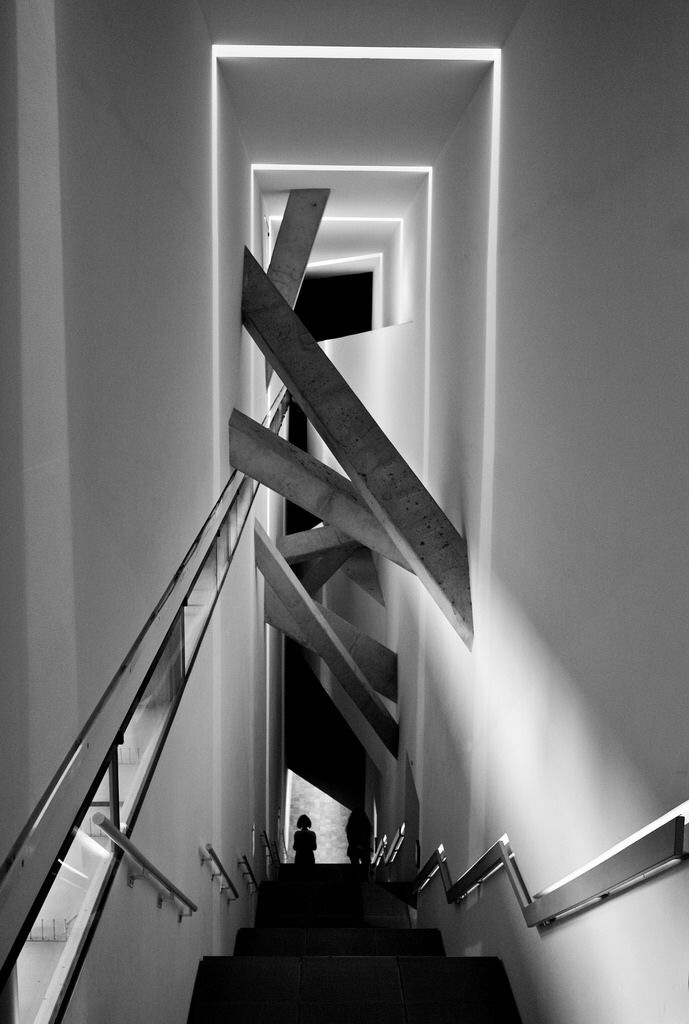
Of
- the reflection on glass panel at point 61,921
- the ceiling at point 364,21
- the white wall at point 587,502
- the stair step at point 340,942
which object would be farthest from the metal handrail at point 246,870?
the ceiling at point 364,21

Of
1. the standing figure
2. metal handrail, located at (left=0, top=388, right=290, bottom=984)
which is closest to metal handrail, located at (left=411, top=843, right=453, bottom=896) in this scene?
metal handrail, located at (left=0, top=388, right=290, bottom=984)

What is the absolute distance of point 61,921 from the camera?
212 centimetres

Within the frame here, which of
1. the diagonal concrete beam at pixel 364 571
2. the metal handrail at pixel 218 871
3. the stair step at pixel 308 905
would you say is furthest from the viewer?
the diagonal concrete beam at pixel 364 571

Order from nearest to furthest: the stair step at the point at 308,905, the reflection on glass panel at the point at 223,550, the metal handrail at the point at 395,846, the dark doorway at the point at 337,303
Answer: the reflection on glass panel at the point at 223,550 < the stair step at the point at 308,905 < the metal handrail at the point at 395,846 < the dark doorway at the point at 337,303

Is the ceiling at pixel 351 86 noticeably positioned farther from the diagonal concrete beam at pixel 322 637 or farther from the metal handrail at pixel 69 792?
the diagonal concrete beam at pixel 322 637

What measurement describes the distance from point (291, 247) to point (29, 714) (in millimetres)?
6661

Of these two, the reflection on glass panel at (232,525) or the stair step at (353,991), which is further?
the reflection on glass panel at (232,525)

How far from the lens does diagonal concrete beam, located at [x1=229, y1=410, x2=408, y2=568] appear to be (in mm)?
6113

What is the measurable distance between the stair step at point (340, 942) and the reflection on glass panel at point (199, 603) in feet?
9.97

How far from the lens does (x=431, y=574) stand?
5766 millimetres

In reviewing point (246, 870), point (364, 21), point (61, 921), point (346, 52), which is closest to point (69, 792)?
point (61, 921)

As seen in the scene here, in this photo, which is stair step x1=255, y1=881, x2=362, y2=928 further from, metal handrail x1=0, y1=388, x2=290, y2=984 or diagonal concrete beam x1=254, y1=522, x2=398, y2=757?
metal handrail x1=0, y1=388, x2=290, y2=984

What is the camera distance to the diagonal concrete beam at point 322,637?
9156mm

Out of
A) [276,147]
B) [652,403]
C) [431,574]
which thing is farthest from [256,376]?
[652,403]
